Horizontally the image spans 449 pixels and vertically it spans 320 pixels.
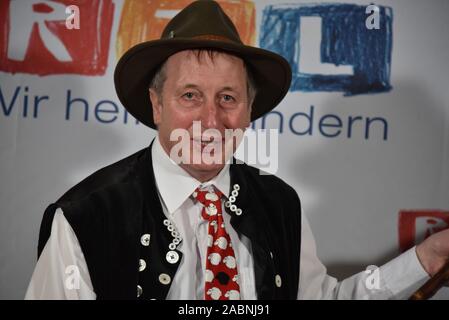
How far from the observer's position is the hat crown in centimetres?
156

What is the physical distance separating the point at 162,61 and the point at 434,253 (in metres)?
1.02

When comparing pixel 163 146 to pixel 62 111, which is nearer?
pixel 163 146

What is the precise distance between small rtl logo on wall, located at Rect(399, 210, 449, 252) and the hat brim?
70 centimetres

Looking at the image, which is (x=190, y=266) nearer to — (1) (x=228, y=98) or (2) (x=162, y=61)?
(1) (x=228, y=98)

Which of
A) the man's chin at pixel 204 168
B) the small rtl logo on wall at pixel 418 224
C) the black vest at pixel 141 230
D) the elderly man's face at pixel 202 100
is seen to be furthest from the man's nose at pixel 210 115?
the small rtl logo on wall at pixel 418 224

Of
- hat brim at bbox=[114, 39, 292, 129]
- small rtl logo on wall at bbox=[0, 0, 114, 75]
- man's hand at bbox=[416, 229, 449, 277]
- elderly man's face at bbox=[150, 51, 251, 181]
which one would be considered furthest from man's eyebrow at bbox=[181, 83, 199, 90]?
man's hand at bbox=[416, 229, 449, 277]

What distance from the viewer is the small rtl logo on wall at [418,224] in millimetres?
2053

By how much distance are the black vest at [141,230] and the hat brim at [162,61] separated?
20 cm

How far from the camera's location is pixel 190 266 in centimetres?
156

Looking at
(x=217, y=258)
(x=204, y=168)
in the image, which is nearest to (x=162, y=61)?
(x=204, y=168)

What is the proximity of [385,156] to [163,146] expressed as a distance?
910 millimetres
